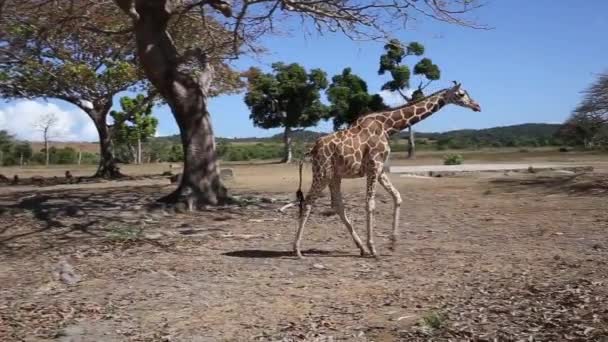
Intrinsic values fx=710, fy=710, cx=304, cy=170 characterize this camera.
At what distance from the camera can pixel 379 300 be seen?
22.5 ft

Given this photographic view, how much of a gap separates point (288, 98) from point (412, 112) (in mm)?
41166

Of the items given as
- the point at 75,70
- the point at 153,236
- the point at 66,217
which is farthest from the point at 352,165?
the point at 75,70

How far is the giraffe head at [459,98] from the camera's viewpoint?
34.2 ft

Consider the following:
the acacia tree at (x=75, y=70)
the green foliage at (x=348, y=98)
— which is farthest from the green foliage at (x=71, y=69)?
the green foliage at (x=348, y=98)

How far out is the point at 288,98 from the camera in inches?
2015

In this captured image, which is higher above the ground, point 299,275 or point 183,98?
point 183,98

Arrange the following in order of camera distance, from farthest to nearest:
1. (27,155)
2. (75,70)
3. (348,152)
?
(27,155) → (75,70) → (348,152)

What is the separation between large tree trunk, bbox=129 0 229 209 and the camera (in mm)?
14469

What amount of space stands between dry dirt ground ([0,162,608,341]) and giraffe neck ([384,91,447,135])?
5.57 ft

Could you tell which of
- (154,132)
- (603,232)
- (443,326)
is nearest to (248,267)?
(443,326)

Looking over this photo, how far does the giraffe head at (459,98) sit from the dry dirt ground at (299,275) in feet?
6.39

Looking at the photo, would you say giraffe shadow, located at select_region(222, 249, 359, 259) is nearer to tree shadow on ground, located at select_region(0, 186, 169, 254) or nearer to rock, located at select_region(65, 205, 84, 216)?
tree shadow on ground, located at select_region(0, 186, 169, 254)

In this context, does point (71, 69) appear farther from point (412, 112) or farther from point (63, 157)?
point (63, 157)

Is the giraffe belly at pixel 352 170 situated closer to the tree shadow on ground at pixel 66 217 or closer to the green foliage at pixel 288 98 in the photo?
the tree shadow on ground at pixel 66 217
